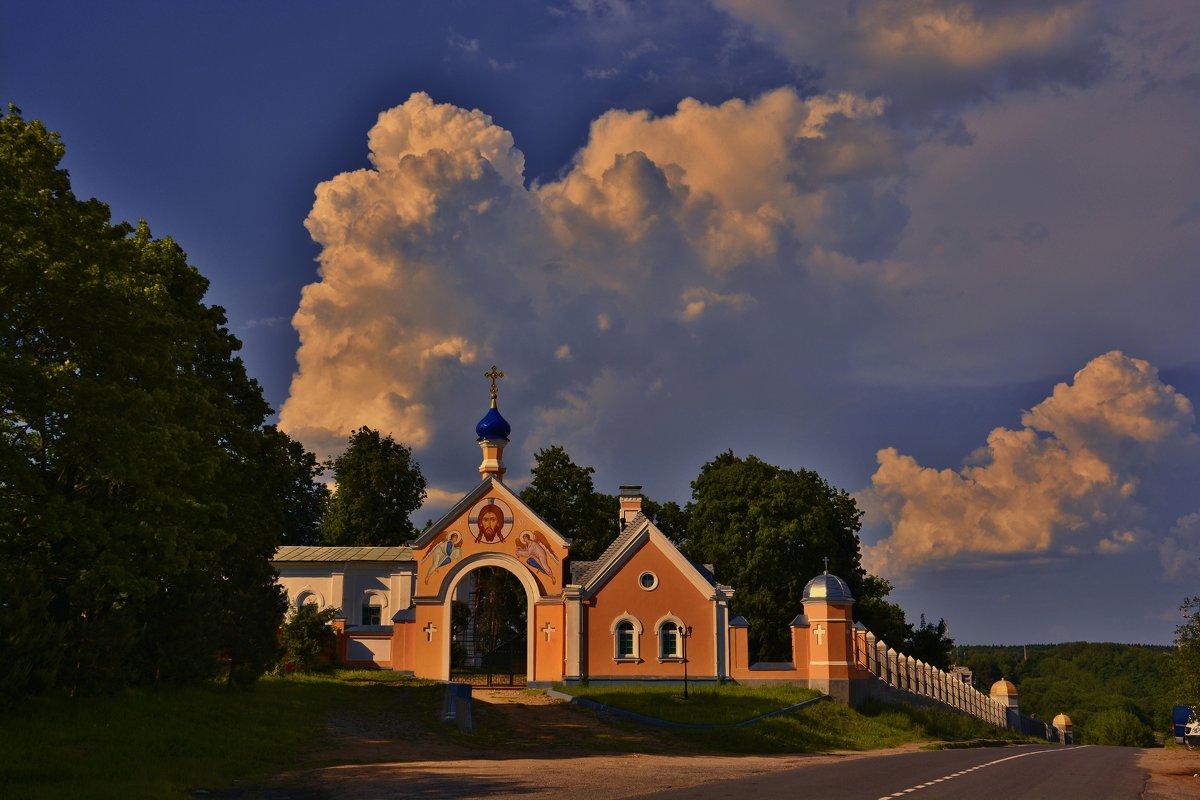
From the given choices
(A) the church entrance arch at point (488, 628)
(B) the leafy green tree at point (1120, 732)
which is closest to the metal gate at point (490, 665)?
(A) the church entrance arch at point (488, 628)

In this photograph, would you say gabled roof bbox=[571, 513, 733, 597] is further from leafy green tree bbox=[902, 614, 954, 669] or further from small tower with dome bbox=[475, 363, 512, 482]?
leafy green tree bbox=[902, 614, 954, 669]

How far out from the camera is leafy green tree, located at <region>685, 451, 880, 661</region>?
55188mm

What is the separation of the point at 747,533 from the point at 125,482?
3886 centimetres

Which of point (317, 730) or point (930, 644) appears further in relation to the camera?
point (930, 644)

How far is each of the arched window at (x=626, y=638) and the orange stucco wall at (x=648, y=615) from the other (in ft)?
0.40

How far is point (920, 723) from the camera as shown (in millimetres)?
40156

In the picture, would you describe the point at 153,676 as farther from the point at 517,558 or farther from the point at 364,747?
the point at 517,558

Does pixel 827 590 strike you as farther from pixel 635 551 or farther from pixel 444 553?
pixel 444 553

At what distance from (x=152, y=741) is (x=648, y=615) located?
75.8 feet

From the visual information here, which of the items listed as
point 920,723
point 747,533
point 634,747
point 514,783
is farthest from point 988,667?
point 514,783

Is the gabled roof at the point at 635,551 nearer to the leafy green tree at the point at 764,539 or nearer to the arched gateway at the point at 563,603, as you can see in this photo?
the arched gateway at the point at 563,603

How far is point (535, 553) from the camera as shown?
142 ft

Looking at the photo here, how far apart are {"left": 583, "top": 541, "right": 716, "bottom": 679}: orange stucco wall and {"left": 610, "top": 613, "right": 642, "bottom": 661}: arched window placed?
0.40 ft

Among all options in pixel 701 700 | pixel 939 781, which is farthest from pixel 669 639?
pixel 939 781
